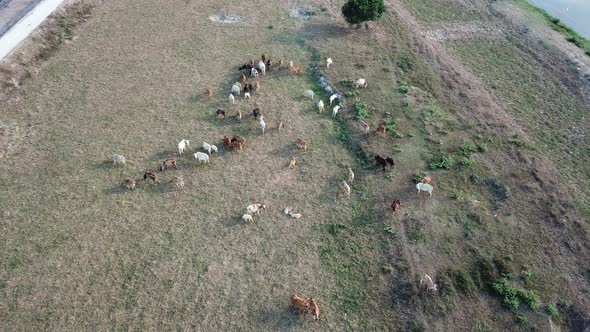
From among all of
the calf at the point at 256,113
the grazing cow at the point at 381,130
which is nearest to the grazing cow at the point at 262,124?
the calf at the point at 256,113

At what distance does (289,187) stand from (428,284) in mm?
6550

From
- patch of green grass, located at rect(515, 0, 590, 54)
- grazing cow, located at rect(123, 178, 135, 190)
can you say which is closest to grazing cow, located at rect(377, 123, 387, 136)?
grazing cow, located at rect(123, 178, 135, 190)

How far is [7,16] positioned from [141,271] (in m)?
21.9

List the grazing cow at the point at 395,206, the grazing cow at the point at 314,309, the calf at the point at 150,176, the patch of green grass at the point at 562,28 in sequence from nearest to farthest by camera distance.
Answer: the grazing cow at the point at 314,309 → the grazing cow at the point at 395,206 → the calf at the point at 150,176 → the patch of green grass at the point at 562,28

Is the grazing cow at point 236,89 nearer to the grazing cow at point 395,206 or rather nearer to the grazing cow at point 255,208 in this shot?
the grazing cow at point 255,208

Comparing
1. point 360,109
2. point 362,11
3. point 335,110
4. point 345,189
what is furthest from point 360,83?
point 345,189

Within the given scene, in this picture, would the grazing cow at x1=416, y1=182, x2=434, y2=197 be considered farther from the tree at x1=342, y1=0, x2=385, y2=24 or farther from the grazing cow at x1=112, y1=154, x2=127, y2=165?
the tree at x1=342, y1=0, x2=385, y2=24

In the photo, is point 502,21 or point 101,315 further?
point 502,21

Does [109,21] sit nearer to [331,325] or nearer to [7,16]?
[7,16]

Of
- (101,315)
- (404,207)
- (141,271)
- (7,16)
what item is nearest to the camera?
(101,315)

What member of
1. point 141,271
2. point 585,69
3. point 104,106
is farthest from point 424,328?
point 585,69

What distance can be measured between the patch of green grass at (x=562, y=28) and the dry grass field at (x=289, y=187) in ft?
9.72

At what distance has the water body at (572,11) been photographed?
1363 inches

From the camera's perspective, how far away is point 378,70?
2670cm
